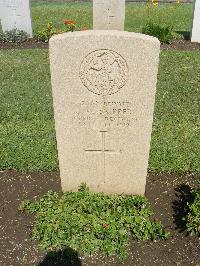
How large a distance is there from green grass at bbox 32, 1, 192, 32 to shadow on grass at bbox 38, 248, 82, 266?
9.44 meters

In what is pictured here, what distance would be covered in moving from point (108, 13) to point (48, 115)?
4799mm

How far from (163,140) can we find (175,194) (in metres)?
1.35

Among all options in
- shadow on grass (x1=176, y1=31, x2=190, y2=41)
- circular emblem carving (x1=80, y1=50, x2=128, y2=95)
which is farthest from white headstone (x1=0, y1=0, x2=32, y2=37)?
circular emblem carving (x1=80, y1=50, x2=128, y2=95)

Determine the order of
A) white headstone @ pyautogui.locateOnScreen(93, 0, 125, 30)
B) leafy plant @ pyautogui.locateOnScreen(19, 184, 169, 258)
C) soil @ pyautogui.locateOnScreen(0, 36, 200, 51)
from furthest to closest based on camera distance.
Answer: soil @ pyautogui.locateOnScreen(0, 36, 200, 51) → white headstone @ pyautogui.locateOnScreen(93, 0, 125, 30) → leafy plant @ pyautogui.locateOnScreen(19, 184, 169, 258)

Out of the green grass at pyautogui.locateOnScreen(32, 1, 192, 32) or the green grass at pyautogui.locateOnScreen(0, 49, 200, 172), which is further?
the green grass at pyautogui.locateOnScreen(32, 1, 192, 32)

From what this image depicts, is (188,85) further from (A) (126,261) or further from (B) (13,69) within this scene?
(A) (126,261)

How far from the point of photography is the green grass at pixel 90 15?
41.4 ft

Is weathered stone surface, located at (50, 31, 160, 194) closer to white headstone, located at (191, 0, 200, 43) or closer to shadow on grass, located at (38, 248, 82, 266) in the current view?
shadow on grass, located at (38, 248, 82, 266)

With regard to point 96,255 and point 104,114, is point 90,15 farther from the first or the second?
point 96,255

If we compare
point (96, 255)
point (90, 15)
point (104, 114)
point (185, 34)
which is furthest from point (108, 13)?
point (96, 255)

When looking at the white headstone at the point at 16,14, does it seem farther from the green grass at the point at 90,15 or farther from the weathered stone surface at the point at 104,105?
the weathered stone surface at the point at 104,105

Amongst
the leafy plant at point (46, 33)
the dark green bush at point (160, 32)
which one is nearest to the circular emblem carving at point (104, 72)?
the dark green bush at point (160, 32)

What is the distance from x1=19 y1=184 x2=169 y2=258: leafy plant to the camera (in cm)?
379

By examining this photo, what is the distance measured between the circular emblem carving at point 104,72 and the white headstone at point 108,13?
279 inches
